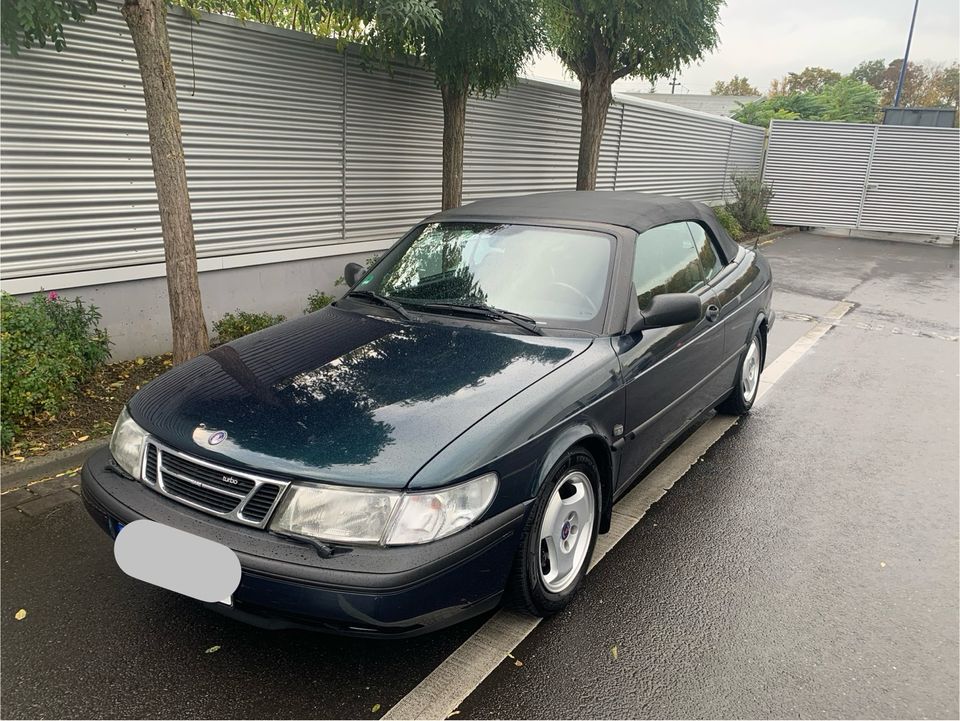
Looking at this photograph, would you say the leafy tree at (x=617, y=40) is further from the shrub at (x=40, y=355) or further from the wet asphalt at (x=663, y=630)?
the wet asphalt at (x=663, y=630)

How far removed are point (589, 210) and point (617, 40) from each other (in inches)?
245

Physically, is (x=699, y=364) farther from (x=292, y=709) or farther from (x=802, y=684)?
(x=292, y=709)

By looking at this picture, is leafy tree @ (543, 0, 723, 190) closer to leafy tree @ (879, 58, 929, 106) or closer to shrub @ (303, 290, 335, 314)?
shrub @ (303, 290, 335, 314)

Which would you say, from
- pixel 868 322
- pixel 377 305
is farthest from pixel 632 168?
pixel 377 305

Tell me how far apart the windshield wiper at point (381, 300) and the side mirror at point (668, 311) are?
1096 millimetres

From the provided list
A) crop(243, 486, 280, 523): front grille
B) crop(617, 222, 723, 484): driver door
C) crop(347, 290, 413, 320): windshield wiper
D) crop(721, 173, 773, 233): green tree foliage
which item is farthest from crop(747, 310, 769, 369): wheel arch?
crop(721, 173, 773, 233): green tree foliage

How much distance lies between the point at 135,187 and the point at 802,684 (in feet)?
17.9

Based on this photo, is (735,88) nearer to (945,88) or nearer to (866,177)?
(945,88)

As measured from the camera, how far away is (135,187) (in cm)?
554

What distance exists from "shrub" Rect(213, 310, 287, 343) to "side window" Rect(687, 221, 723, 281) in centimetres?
352

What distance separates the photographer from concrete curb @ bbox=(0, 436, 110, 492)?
154 inches

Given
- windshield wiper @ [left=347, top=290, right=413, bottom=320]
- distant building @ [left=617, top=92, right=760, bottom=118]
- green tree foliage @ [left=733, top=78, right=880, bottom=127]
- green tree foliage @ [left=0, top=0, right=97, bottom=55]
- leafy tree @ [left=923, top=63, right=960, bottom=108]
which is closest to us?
windshield wiper @ [left=347, top=290, right=413, bottom=320]

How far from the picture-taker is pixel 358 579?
→ 2164mm

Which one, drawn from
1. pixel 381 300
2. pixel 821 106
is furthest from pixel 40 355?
pixel 821 106
